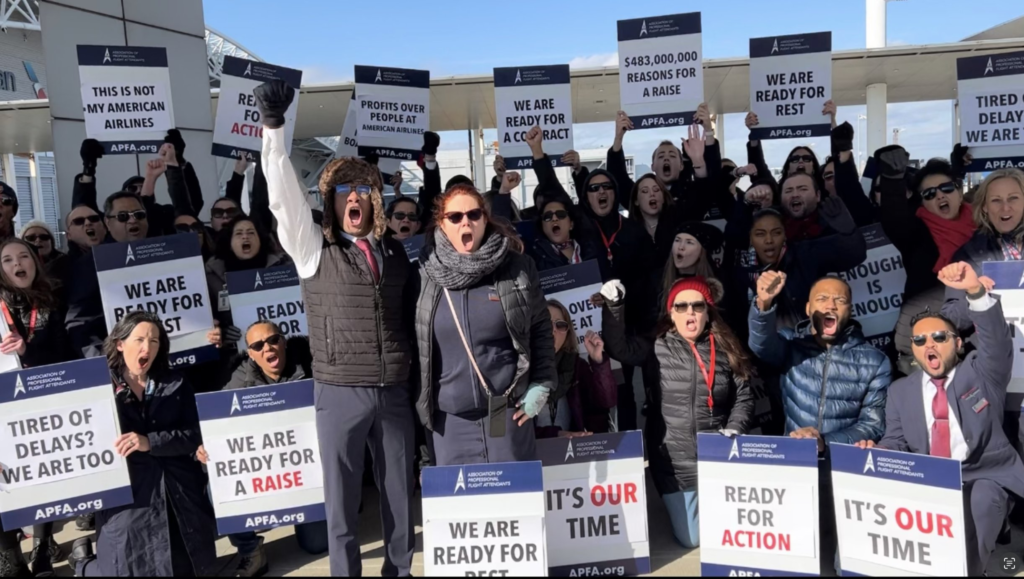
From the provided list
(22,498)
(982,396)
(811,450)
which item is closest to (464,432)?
(811,450)

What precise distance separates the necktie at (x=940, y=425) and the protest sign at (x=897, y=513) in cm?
49

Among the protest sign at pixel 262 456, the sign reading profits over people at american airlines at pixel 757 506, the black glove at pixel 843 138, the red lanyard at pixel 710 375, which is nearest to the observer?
the sign reading profits over people at american airlines at pixel 757 506

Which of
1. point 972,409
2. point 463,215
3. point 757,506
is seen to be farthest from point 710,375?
point 463,215

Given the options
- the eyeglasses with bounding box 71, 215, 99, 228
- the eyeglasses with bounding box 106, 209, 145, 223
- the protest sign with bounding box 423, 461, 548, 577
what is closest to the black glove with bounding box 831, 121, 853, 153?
the protest sign with bounding box 423, 461, 548, 577

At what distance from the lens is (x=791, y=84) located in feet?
23.1

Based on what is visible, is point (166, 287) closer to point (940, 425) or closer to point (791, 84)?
point (940, 425)

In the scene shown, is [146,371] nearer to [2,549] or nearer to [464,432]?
[2,549]

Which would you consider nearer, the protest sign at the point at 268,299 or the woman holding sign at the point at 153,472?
the woman holding sign at the point at 153,472

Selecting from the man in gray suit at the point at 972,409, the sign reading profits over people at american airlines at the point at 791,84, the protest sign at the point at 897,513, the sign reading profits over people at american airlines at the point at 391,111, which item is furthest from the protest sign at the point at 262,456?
the sign reading profits over people at american airlines at the point at 791,84

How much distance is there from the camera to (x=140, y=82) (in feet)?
21.8

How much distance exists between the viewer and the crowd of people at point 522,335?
3791 mm

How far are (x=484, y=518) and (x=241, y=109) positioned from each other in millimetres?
4739

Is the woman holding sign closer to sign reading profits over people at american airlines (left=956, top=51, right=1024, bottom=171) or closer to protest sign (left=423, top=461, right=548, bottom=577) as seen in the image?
protest sign (left=423, top=461, right=548, bottom=577)

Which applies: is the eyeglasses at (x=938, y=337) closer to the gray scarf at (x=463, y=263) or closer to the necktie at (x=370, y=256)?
the gray scarf at (x=463, y=263)
